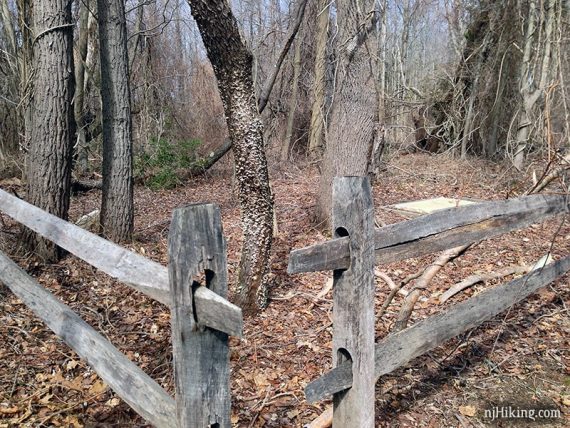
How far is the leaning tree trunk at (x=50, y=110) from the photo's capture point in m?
4.91

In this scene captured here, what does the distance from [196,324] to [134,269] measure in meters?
0.53

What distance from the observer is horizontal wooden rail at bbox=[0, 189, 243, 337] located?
1406mm

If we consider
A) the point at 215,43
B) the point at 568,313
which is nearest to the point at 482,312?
the point at 568,313

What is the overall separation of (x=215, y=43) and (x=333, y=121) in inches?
124

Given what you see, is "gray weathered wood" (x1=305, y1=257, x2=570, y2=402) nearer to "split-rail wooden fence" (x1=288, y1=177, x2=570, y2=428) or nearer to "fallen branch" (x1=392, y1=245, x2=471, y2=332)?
"split-rail wooden fence" (x1=288, y1=177, x2=570, y2=428)

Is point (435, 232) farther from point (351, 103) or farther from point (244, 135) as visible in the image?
point (351, 103)

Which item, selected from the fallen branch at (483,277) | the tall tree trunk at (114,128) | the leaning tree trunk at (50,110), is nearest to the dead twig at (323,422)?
the fallen branch at (483,277)

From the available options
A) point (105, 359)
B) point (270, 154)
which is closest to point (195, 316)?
point (105, 359)

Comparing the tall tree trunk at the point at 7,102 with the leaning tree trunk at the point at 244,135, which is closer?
the leaning tree trunk at the point at 244,135

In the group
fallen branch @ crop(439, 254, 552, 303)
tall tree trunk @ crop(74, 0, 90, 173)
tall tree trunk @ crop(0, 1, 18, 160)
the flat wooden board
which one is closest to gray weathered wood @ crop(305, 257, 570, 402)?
fallen branch @ crop(439, 254, 552, 303)

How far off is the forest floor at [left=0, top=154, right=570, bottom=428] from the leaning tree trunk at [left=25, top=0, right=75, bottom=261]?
Result: 649 millimetres

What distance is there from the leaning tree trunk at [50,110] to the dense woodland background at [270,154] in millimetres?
21

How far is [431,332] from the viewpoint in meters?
2.58

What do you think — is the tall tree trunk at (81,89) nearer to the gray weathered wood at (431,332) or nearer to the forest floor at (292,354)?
the forest floor at (292,354)
